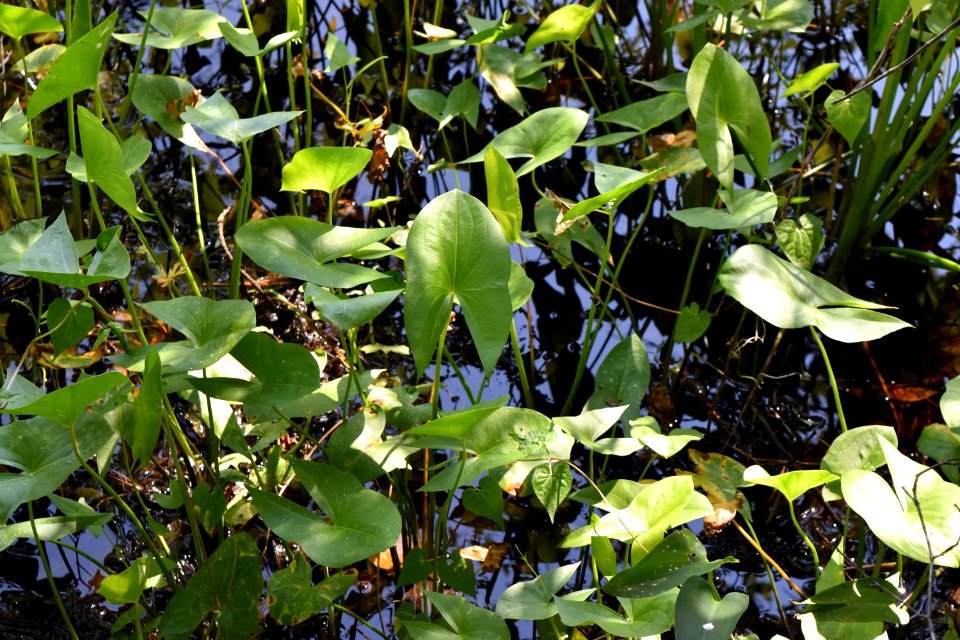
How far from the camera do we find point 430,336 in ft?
2.30

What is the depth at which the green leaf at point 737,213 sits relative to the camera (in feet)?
2.92

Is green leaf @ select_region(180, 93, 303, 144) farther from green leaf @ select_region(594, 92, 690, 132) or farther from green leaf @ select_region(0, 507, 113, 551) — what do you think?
green leaf @ select_region(594, 92, 690, 132)

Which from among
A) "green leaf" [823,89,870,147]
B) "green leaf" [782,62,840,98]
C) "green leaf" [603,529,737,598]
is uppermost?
"green leaf" [782,62,840,98]

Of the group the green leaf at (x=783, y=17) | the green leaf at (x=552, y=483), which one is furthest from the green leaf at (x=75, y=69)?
the green leaf at (x=783, y=17)

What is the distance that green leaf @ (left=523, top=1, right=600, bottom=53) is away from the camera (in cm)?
115

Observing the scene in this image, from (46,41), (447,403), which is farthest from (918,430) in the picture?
(46,41)

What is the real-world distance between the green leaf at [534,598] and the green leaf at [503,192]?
31cm

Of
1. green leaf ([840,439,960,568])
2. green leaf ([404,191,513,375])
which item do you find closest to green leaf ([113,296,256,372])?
green leaf ([404,191,513,375])

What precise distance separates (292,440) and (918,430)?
70 centimetres

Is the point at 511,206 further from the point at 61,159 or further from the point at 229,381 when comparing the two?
the point at 61,159

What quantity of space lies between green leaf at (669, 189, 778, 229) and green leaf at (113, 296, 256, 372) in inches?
16.7

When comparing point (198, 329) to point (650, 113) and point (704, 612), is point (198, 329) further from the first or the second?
point (650, 113)

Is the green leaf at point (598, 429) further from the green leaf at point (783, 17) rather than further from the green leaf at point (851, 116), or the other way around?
the green leaf at point (783, 17)

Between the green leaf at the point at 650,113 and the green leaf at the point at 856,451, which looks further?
the green leaf at the point at 650,113
